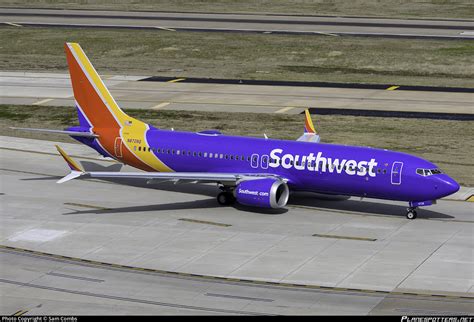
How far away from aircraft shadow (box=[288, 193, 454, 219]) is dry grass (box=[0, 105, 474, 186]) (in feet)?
37.0

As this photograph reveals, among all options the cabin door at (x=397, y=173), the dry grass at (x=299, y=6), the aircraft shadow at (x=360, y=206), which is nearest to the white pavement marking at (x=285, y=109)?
the aircraft shadow at (x=360, y=206)

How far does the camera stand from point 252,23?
149375mm

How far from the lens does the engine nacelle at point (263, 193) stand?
192ft

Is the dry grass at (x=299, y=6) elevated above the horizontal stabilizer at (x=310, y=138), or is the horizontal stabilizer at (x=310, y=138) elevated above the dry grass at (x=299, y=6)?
the dry grass at (x=299, y=6)

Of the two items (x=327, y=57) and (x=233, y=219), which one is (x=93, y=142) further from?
(x=327, y=57)

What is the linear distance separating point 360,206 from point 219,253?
1363 centimetres

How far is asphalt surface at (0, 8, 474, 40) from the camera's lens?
456 feet

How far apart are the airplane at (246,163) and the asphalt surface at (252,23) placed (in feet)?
244

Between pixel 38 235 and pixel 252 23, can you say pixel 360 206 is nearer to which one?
pixel 38 235

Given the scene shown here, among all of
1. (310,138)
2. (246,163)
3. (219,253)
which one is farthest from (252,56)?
(219,253)

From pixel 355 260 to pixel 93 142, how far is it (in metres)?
24.1

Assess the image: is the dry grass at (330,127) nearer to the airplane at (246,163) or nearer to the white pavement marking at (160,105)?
the white pavement marking at (160,105)

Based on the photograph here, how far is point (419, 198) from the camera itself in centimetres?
5784

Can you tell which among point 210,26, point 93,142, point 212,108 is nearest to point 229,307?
point 93,142
